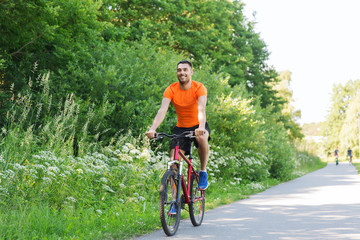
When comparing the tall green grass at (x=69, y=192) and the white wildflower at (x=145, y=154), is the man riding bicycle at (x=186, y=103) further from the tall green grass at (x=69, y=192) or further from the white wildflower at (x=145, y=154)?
the white wildflower at (x=145, y=154)

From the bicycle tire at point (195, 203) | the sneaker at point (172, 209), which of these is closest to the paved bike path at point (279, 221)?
the bicycle tire at point (195, 203)

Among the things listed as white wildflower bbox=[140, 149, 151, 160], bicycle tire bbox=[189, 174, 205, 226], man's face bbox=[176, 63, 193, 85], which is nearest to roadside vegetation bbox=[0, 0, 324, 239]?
white wildflower bbox=[140, 149, 151, 160]

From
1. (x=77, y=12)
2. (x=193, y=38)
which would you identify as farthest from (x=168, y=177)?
(x=193, y=38)

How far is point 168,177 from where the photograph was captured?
5621 mm

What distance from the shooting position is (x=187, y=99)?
19.8 ft

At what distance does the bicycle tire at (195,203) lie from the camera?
20.9 feet

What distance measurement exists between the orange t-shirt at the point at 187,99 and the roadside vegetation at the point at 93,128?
1575 mm

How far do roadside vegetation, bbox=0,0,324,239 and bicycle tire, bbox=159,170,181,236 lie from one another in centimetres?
44

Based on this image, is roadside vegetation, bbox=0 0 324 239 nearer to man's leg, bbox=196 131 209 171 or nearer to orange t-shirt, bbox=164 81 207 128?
man's leg, bbox=196 131 209 171

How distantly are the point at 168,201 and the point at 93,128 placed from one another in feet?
20.4

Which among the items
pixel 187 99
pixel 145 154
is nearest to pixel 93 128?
pixel 145 154

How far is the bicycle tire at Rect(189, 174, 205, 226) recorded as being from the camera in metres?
6.38

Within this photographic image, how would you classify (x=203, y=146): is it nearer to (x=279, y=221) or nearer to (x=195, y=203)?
(x=195, y=203)

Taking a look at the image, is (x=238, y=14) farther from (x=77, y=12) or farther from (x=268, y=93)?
(x=77, y=12)
